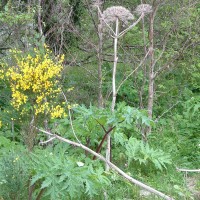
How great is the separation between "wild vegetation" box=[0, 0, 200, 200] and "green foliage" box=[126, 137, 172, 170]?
0.01 meters

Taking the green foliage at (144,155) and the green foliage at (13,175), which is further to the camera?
the green foliage at (144,155)

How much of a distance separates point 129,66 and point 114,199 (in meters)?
3.81

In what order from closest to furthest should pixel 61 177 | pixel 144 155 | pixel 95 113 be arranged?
pixel 61 177 < pixel 95 113 < pixel 144 155

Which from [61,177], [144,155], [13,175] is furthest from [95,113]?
[13,175]

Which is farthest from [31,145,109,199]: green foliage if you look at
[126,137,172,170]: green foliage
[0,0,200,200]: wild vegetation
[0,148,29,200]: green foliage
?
[126,137,172,170]: green foliage

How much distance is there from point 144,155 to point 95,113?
43.9 inches

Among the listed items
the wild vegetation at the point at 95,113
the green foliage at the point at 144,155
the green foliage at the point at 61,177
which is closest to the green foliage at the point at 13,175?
the wild vegetation at the point at 95,113

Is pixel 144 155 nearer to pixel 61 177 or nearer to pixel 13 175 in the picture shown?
pixel 61 177

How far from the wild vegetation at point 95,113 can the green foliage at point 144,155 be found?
0.01m

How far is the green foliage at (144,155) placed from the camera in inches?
253

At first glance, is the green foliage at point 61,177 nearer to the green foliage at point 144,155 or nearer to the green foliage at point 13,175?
the green foliage at point 13,175

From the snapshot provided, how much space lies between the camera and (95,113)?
19.2 feet

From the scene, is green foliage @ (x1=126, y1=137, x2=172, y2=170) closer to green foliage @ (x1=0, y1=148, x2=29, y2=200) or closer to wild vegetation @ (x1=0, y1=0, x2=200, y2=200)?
wild vegetation @ (x1=0, y1=0, x2=200, y2=200)

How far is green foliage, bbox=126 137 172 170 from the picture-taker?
6.43 meters
